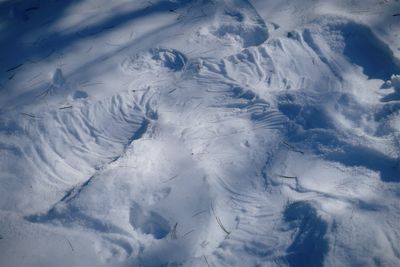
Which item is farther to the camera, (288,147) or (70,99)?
(70,99)

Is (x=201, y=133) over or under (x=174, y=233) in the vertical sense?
over

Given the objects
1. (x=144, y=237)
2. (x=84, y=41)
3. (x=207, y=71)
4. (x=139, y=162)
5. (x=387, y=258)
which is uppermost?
(x=84, y=41)

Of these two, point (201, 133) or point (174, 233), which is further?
point (201, 133)

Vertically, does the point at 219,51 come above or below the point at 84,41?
below

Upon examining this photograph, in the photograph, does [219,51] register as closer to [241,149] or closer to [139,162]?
[241,149]

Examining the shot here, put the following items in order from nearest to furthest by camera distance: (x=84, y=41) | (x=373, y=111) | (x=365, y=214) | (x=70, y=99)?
1. (x=365, y=214)
2. (x=373, y=111)
3. (x=70, y=99)
4. (x=84, y=41)

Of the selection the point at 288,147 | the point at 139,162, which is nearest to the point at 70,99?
the point at 139,162

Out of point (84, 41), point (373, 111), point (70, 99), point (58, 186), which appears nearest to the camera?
point (58, 186)
